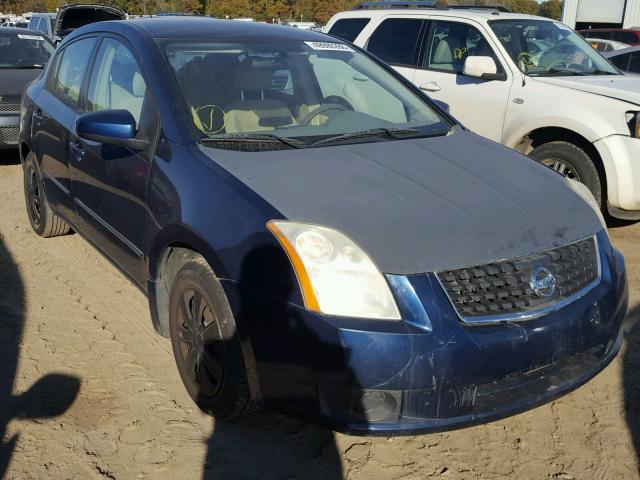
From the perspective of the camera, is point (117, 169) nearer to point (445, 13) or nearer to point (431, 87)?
point (431, 87)

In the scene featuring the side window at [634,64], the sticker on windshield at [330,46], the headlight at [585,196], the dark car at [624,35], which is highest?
the sticker on windshield at [330,46]

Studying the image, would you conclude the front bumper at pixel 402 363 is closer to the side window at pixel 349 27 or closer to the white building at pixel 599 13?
the side window at pixel 349 27

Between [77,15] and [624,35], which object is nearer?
[77,15]

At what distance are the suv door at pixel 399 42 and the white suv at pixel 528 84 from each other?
0.04 ft

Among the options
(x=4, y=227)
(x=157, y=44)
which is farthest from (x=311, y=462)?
(x=4, y=227)

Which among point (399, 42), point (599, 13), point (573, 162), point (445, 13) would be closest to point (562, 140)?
point (573, 162)

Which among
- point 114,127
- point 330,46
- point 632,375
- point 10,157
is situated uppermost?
point 330,46

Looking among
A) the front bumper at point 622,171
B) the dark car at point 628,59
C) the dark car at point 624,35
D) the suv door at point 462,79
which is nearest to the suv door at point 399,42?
the suv door at point 462,79

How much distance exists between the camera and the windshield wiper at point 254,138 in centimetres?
319

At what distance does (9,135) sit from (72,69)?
12.9ft

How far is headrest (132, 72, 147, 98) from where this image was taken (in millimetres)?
3476

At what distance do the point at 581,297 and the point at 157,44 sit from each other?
2.43 m

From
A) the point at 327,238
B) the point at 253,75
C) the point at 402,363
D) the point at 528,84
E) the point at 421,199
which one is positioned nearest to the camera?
the point at 402,363

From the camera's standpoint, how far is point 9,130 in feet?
25.8
